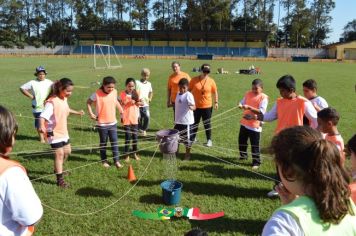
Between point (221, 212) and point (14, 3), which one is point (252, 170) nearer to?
point (221, 212)

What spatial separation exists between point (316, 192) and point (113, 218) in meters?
3.70

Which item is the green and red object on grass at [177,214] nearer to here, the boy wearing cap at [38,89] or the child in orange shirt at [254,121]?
the child in orange shirt at [254,121]

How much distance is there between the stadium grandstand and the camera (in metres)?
73.3

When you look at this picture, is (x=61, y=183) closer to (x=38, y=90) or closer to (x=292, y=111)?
(x=38, y=90)

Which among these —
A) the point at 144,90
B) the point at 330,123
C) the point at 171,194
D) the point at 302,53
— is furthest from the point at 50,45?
the point at 330,123

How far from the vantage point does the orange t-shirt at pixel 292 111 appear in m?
5.18

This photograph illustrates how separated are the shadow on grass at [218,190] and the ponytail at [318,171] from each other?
13.1ft

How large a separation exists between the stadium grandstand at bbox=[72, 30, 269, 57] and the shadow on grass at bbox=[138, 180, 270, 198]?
6746cm

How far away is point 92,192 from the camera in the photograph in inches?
222

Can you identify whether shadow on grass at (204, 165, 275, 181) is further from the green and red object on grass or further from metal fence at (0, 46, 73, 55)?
metal fence at (0, 46, 73, 55)

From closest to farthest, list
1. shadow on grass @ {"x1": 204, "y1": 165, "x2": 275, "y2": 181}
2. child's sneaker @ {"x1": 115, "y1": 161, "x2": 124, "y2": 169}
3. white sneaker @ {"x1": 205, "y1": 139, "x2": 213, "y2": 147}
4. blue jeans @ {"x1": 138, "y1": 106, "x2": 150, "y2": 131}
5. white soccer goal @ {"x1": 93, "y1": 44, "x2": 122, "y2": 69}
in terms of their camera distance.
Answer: shadow on grass @ {"x1": 204, "y1": 165, "x2": 275, "y2": 181} → child's sneaker @ {"x1": 115, "y1": 161, "x2": 124, "y2": 169} → white sneaker @ {"x1": 205, "y1": 139, "x2": 213, "y2": 147} → blue jeans @ {"x1": 138, "y1": 106, "x2": 150, "y2": 131} → white soccer goal @ {"x1": 93, "y1": 44, "x2": 122, "y2": 69}

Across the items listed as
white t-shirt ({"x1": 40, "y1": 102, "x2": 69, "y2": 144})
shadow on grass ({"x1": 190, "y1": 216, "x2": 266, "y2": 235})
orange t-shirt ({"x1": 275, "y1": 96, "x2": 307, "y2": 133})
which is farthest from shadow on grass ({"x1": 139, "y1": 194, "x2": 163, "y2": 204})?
orange t-shirt ({"x1": 275, "y1": 96, "x2": 307, "y2": 133})

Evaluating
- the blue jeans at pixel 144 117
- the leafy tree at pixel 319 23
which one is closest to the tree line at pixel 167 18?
the leafy tree at pixel 319 23

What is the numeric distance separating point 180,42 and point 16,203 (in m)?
76.5
